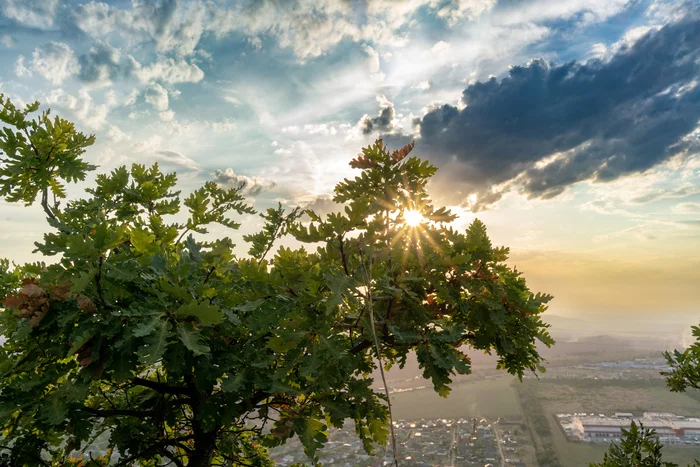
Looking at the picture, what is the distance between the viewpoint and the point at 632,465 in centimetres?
735

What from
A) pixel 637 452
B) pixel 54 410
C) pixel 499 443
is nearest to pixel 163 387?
pixel 54 410

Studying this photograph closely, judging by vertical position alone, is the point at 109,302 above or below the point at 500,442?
above

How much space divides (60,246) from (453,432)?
211ft

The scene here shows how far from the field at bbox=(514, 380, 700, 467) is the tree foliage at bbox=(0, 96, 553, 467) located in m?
54.9

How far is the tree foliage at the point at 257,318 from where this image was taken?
9.01 feet

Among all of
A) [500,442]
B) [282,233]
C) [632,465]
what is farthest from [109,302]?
[500,442]

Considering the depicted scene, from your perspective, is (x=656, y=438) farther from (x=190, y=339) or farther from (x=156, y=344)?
(x=156, y=344)

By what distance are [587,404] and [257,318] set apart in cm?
8567

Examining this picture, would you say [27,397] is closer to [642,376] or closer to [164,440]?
[164,440]

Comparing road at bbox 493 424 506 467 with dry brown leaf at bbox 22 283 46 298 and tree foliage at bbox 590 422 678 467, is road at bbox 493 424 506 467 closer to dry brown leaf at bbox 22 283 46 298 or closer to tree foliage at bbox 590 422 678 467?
tree foliage at bbox 590 422 678 467

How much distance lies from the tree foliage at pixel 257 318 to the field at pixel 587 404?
54908mm

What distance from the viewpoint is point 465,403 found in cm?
7312

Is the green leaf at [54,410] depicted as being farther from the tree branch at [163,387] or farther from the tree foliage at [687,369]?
the tree foliage at [687,369]

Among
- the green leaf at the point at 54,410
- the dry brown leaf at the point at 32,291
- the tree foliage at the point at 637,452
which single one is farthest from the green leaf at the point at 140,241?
the tree foliage at the point at 637,452
